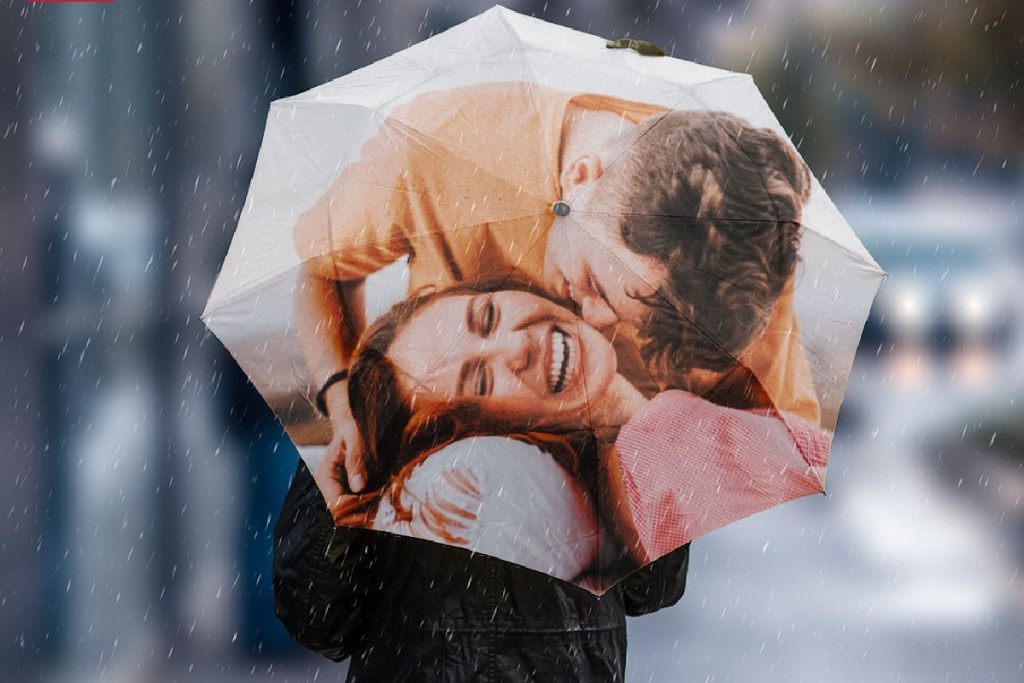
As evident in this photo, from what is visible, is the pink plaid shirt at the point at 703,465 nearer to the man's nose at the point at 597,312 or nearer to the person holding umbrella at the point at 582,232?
the person holding umbrella at the point at 582,232

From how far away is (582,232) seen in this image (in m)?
1.93

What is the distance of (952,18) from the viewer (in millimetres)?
5848

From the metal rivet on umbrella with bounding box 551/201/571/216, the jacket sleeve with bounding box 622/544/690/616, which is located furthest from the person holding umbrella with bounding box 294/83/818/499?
the jacket sleeve with bounding box 622/544/690/616

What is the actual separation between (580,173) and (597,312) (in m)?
0.22

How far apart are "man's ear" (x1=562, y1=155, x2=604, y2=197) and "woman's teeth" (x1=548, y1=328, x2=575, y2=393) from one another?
22 cm

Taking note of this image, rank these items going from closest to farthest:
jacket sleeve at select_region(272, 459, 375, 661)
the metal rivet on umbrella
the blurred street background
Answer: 1. the metal rivet on umbrella
2. jacket sleeve at select_region(272, 459, 375, 661)
3. the blurred street background

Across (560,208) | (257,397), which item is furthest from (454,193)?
(257,397)

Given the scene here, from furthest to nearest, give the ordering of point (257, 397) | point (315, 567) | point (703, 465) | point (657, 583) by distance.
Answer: point (257, 397)
point (657, 583)
point (315, 567)
point (703, 465)

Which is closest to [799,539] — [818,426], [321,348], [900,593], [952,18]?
[900,593]

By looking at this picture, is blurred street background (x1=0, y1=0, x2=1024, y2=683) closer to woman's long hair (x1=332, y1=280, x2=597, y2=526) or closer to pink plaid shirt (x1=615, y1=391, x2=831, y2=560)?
woman's long hair (x1=332, y1=280, x2=597, y2=526)

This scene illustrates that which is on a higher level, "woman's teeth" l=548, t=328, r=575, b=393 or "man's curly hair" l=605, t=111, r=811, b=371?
"man's curly hair" l=605, t=111, r=811, b=371

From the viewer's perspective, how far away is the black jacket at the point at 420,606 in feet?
7.32

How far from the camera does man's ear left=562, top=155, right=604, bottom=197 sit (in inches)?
76.4

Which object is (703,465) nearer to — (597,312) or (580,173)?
(597,312)
